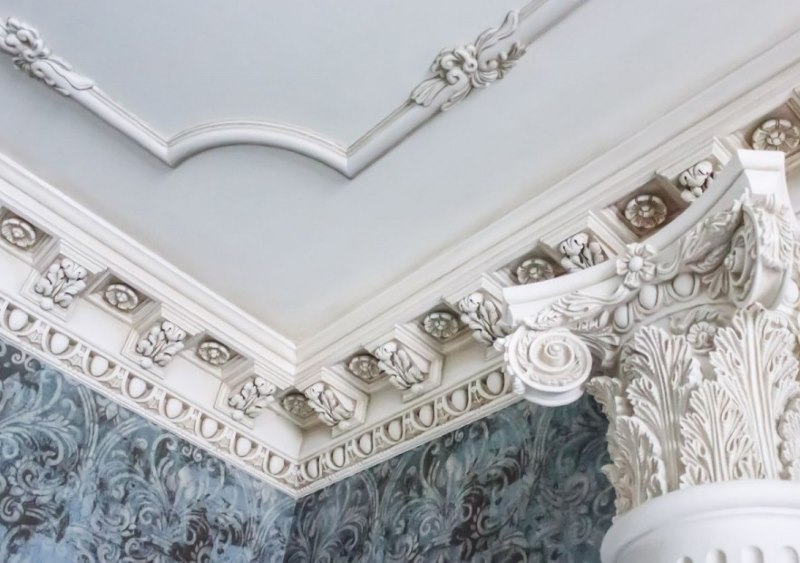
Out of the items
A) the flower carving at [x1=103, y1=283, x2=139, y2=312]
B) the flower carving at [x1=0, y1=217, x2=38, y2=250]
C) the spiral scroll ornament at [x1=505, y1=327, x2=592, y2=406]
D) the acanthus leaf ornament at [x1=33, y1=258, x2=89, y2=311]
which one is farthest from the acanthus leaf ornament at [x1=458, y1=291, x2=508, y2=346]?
the flower carving at [x1=0, y1=217, x2=38, y2=250]

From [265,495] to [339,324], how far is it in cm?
69

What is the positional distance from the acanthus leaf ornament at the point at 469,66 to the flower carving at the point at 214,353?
1.14 metres

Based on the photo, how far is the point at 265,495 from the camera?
118 inches

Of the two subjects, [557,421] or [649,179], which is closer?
[649,179]

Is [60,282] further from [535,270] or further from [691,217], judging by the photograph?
[691,217]

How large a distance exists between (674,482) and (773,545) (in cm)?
18

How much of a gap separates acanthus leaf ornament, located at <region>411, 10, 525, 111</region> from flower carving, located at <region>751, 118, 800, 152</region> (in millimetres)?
625

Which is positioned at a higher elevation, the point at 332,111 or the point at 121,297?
the point at 332,111

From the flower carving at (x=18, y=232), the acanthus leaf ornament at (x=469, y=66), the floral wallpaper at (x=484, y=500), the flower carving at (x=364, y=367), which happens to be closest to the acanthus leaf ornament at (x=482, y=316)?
the floral wallpaper at (x=484, y=500)

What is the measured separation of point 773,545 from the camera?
1.15 meters

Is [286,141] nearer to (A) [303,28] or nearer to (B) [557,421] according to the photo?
(A) [303,28]

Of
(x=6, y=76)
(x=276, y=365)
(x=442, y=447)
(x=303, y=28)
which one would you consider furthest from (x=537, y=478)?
(x=6, y=76)

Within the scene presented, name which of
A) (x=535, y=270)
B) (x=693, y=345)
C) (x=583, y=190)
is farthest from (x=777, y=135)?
(x=693, y=345)

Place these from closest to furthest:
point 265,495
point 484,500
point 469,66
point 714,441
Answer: point 714,441, point 469,66, point 484,500, point 265,495
